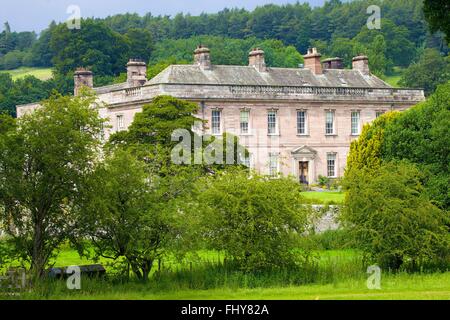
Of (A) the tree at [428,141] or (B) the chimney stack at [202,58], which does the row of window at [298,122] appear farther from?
(A) the tree at [428,141]

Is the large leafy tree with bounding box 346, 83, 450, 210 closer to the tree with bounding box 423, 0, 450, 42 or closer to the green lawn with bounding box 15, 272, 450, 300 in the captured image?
the green lawn with bounding box 15, 272, 450, 300

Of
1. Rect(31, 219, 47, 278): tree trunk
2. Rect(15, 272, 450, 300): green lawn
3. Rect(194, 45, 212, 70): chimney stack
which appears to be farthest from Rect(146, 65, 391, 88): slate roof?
Rect(15, 272, 450, 300): green lawn

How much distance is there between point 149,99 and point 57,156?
27.3 metres

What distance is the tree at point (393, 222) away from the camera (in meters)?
27.6

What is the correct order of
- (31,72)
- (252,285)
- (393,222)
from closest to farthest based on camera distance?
(252,285) < (393,222) < (31,72)

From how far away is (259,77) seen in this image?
187ft

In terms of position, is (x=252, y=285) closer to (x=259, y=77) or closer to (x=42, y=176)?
(x=42, y=176)

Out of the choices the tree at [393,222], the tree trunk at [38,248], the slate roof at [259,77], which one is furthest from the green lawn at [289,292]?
the slate roof at [259,77]

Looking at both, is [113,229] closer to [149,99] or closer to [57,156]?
[57,156]

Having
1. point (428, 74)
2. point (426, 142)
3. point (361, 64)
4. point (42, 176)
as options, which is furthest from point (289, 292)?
point (428, 74)

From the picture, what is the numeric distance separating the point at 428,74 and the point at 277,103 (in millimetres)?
52503
